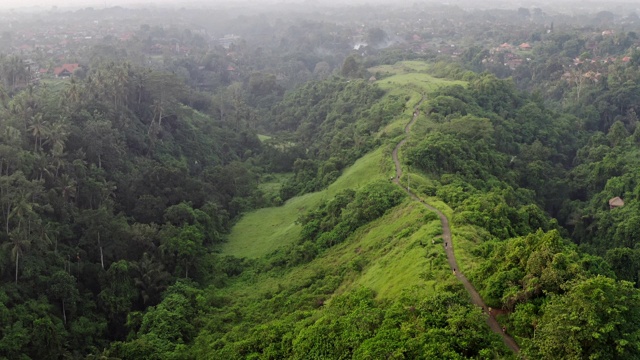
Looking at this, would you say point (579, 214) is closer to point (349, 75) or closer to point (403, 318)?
point (403, 318)

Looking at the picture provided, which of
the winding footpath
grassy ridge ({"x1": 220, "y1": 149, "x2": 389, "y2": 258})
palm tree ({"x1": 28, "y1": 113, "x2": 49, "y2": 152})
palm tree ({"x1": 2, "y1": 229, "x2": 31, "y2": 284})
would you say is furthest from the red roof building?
the winding footpath

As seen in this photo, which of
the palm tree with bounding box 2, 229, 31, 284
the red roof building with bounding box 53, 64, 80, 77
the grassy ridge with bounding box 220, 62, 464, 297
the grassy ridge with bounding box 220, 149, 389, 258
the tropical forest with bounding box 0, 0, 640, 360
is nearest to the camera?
the tropical forest with bounding box 0, 0, 640, 360

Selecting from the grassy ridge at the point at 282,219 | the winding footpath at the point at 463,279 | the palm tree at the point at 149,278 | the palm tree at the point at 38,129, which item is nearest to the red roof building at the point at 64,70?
the palm tree at the point at 38,129

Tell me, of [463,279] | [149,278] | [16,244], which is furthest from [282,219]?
[463,279]

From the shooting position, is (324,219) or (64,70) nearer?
(324,219)

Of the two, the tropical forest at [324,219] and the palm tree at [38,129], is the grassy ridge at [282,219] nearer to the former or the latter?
the tropical forest at [324,219]

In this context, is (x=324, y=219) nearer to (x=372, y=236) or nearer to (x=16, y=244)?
(x=372, y=236)

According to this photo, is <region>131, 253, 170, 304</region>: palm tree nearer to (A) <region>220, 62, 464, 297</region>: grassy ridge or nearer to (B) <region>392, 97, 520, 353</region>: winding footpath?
(A) <region>220, 62, 464, 297</region>: grassy ridge

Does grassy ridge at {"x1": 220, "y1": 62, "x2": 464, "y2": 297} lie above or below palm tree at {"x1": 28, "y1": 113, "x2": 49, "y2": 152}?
below
